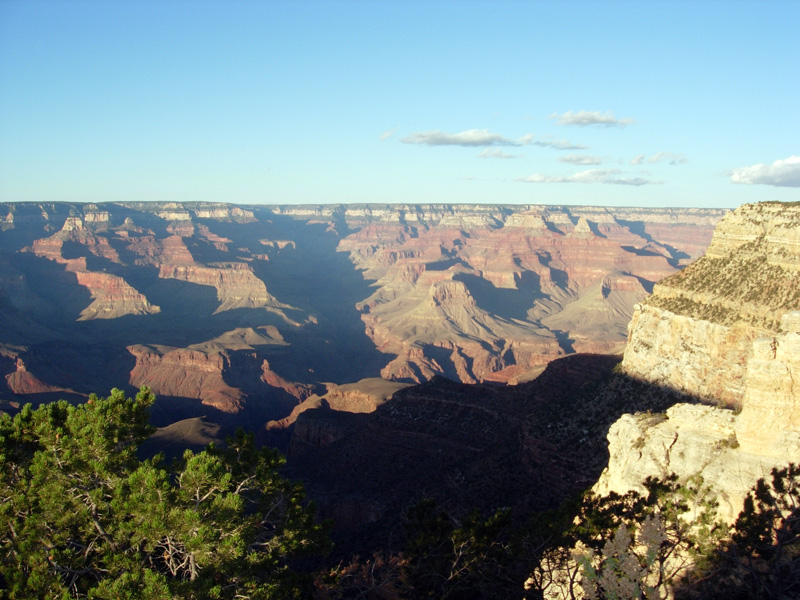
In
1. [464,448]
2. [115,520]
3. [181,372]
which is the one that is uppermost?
[115,520]

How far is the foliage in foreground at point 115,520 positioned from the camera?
16.6 meters

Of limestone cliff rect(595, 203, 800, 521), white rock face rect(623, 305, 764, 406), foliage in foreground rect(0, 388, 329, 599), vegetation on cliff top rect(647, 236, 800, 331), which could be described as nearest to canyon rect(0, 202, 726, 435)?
white rock face rect(623, 305, 764, 406)

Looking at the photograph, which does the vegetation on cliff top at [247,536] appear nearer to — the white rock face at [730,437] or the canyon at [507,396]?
the white rock face at [730,437]

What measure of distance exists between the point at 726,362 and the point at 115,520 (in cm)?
2906

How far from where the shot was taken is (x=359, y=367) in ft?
473

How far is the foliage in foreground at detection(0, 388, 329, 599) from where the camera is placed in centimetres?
1658

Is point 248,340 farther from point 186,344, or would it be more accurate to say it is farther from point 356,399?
point 356,399

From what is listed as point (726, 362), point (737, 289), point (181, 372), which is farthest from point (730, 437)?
point (181, 372)

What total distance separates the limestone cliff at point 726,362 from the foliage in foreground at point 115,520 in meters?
12.8

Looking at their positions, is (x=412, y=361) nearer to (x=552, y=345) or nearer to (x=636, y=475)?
(x=552, y=345)

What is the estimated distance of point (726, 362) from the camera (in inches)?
1233

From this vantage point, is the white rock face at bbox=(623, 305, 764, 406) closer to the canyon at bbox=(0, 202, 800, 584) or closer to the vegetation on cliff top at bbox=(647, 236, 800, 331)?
the canyon at bbox=(0, 202, 800, 584)

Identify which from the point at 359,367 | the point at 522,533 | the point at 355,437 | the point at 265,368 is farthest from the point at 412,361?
the point at 522,533

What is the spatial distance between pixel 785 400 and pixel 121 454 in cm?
1999
